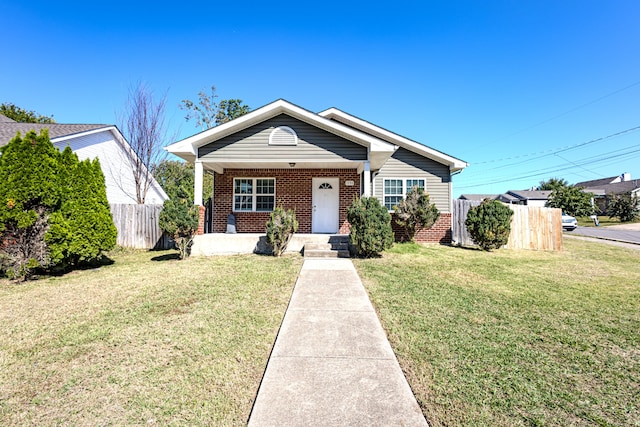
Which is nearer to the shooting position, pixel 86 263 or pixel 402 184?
pixel 86 263

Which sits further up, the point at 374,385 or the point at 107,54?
the point at 107,54

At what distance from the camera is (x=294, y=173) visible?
1168 cm

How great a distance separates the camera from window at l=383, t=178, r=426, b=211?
12.1 meters

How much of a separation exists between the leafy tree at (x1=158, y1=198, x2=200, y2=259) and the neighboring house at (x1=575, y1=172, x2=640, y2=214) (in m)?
43.2

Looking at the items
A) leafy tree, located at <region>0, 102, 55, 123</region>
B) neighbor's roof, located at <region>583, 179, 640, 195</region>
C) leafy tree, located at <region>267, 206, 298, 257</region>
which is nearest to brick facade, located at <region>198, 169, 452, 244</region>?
leafy tree, located at <region>267, 206, 298, 257</region>

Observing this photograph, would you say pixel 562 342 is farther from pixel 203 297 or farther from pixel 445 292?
pixel 203 297

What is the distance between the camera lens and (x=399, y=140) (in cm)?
1190

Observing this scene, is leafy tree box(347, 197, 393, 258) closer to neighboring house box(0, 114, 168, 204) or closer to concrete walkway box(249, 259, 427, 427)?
concrete walkway box(249, 259, 427, 427)

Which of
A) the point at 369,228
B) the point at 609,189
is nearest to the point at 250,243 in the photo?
the point at 369,228

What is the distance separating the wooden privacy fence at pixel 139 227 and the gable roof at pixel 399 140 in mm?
7933

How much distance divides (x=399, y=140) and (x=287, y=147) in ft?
17.1

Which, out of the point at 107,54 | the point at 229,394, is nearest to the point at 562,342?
the point at 229,394

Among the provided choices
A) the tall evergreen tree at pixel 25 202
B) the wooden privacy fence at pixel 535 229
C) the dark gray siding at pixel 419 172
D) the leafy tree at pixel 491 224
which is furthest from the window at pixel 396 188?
the tall evergreen tree at pixel 25 202

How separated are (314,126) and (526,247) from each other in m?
9.55
